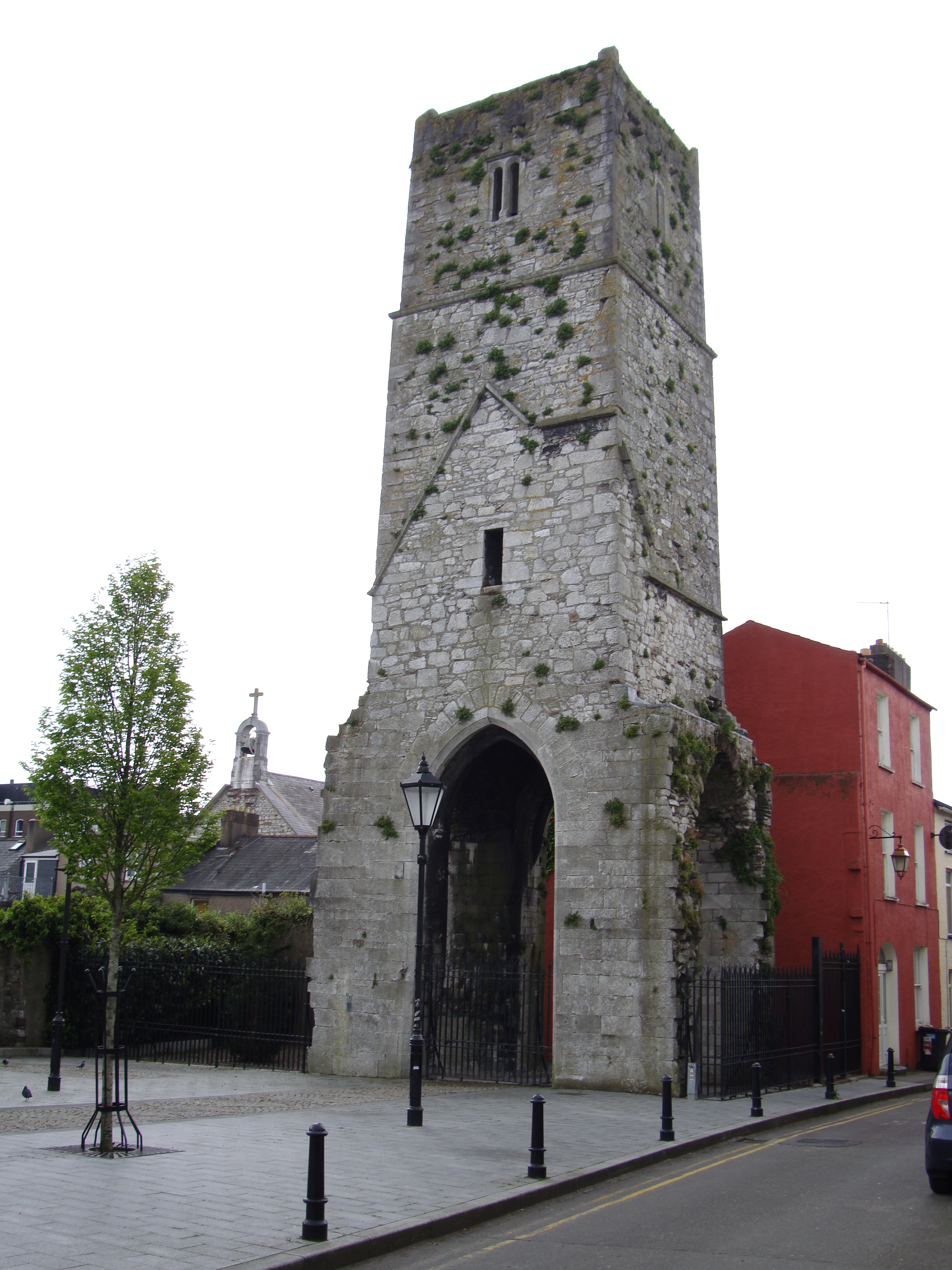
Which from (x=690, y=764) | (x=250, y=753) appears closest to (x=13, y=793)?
(x=250, y=753)

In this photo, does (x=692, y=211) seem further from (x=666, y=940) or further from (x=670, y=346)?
(x=666, y=940)

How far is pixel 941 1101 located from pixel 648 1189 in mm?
2230

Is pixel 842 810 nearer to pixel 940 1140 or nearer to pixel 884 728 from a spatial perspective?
pixel 884 728

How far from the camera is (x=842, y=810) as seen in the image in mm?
21031

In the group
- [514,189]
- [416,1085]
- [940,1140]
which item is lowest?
[416,1085]

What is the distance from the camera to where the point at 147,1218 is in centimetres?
670

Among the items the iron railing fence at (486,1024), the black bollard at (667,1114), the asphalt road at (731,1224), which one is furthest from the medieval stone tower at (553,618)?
the asphalt road at (731,1224)

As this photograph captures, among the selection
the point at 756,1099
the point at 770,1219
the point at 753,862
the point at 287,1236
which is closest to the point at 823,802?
the point at 753,862

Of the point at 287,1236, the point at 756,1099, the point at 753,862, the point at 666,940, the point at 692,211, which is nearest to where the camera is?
the point at 287,1236

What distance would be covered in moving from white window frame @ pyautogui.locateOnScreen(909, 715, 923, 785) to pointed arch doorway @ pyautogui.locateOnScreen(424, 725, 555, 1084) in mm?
9152

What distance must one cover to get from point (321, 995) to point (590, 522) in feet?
26.0

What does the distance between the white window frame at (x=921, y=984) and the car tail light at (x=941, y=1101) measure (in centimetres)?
1587

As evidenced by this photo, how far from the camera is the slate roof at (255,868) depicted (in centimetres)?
3578

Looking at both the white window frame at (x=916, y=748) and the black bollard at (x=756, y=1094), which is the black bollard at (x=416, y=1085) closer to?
the black bollard at (x=756, y=1094)
